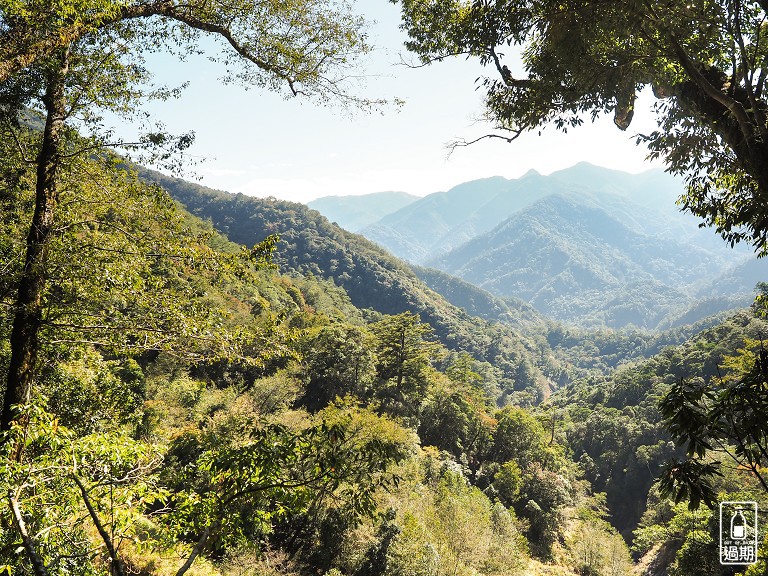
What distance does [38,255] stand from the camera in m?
4.50

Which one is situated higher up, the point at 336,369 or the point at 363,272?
the point at 363,272

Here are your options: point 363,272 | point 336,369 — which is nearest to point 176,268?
point 336,369

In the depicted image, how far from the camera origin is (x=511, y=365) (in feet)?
404

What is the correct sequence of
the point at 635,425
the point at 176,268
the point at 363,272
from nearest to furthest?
the point at 176,268 < the point at 635,425 < the point at 363,272

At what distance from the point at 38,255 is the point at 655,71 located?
788 centimetres

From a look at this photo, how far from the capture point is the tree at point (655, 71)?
4285 millimetres

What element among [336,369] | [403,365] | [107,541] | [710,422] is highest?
[710,422]

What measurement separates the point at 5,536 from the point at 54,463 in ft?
1.96

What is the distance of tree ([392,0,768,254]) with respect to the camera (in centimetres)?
429

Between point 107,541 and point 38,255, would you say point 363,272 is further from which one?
point 107,541

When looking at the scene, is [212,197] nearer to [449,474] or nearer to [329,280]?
Answer: [329,280]

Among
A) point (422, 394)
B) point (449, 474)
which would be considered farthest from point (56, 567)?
point (422, 394)

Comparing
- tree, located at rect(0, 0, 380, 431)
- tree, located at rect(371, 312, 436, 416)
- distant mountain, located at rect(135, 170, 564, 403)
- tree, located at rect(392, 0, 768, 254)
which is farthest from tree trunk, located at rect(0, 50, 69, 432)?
distant mountain, located at rect(135, 170, 564, 403)

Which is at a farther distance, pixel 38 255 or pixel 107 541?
pixel 38 255
